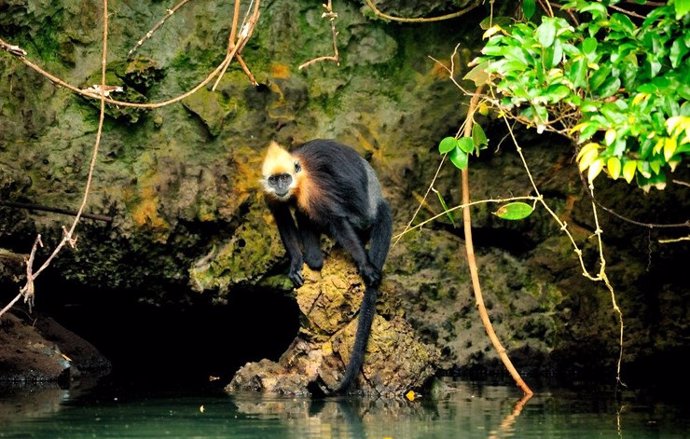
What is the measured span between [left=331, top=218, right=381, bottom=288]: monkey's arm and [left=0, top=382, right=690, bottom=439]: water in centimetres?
77

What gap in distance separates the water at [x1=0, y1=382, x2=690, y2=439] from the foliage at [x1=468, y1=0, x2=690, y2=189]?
1.34 m

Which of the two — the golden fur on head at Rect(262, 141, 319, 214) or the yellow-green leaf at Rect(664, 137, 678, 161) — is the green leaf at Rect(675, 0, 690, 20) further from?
the golden fur on head at Rect(262, 141, 319, 214)

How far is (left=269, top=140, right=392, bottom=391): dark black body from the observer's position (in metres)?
7.27

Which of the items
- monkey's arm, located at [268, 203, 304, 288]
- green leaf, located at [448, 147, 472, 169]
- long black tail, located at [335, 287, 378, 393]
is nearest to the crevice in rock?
monkey's arm, located at [268, 203, 304, 288]

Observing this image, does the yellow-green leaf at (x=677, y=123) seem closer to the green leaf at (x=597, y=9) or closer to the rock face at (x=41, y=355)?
the green leaf at (x=597, y=9)

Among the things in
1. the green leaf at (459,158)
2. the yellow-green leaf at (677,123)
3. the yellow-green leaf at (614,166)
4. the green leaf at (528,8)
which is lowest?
the yellow-green leaf at (614,166)

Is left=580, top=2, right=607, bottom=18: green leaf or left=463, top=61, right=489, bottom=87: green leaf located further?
left=463, top=61, right=489, bottom=87: green leaf

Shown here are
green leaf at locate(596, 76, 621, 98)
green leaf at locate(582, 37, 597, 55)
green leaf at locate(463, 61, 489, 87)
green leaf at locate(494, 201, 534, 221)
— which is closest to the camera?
green leaf at locate(582, 37, 597, 55)

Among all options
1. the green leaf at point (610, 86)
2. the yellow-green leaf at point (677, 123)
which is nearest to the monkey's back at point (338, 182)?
the green leaf at point (610, 86)

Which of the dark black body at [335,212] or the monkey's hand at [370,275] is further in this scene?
the dark black body at [335,212]

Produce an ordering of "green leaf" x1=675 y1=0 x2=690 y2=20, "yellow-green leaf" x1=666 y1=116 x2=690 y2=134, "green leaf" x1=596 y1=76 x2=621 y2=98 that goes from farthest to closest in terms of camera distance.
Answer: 1. "green leaf" x1=596 y1=76 x2=621 y2=98
2. "green leaf" x1=675 y1=0 x2=690 y2=20
3. "yellow-green leaf" x1=666 y1=116 x2=690 y2=134

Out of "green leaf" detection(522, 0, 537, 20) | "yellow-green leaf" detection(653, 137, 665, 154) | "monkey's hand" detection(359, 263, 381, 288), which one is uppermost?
"green leaf" detection(522, 0, 537, 20)

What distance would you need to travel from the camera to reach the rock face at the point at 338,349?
688 centimetres

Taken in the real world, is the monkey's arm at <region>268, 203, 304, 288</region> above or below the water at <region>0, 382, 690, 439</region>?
above
